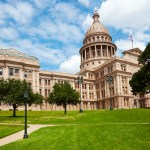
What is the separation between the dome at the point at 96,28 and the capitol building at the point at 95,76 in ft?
24.4

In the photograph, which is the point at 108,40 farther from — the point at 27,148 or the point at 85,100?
the point at 27,148

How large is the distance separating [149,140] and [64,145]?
266 inches

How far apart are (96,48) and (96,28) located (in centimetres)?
1333

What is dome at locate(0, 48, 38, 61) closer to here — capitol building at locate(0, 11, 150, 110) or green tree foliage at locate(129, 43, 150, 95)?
capitol building at locate(0, 11, 150, 110)

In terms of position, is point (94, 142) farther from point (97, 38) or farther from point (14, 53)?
point (97, 38)

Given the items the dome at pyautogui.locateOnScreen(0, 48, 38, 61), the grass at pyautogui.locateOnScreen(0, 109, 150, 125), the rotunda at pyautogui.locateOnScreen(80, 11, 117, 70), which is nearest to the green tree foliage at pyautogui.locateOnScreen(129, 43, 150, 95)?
the grass at pyautogui.locateOnScreen(0, 109, 150, 125)

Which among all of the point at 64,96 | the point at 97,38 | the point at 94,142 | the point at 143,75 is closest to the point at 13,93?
the point at 64,96

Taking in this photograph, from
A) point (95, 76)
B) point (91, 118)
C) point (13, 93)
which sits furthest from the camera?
point (95, 76)

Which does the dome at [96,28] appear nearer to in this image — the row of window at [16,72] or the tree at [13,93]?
the row of window at [16,72]

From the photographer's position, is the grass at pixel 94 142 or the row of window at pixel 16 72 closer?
the grass at pixel 94 142

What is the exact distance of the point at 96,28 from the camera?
132250 millimetres

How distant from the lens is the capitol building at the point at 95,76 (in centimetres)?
8250

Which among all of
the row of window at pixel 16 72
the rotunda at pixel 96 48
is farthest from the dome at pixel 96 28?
the row of window at pixel 16 72

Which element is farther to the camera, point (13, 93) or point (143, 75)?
point (13, 93)
